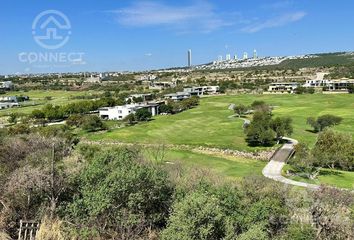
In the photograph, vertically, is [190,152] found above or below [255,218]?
below

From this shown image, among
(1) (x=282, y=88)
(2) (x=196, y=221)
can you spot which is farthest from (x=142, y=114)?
(2) (x=196, y=221)

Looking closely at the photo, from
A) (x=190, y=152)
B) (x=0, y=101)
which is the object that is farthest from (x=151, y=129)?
(x=0, y=101)

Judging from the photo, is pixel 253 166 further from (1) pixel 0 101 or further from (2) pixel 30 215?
(1) pixel 0 101

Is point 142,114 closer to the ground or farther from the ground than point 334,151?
closer to the ground

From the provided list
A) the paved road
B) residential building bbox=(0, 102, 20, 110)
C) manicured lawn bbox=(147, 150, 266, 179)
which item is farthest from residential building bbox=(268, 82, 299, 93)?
manicured lawn bbox=(147, 150, 266, 179)

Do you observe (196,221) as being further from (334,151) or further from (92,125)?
(92,125)

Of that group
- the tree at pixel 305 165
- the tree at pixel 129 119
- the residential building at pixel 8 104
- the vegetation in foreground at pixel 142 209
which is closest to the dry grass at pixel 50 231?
the vegetation in foreground at pixel 142 209

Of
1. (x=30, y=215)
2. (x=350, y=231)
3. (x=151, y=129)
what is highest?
(x=30, y=215)
